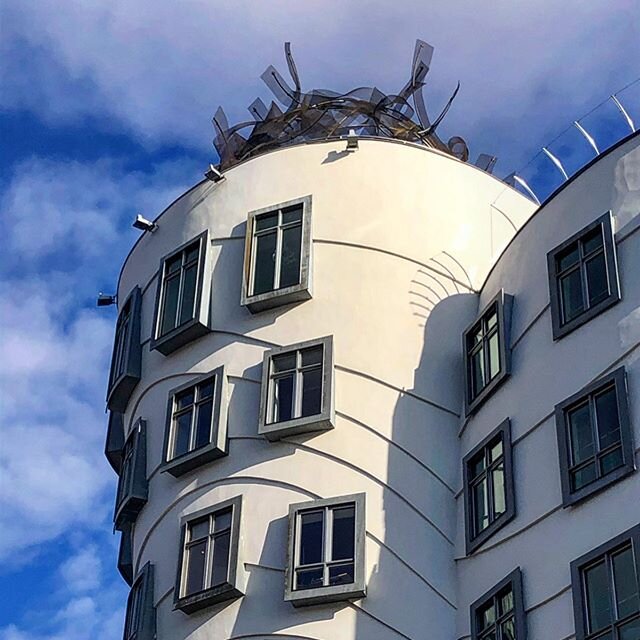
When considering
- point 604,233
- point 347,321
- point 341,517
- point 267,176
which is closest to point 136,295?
point 267,176

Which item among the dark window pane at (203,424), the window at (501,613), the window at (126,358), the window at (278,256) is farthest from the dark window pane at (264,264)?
the window at (501,613)

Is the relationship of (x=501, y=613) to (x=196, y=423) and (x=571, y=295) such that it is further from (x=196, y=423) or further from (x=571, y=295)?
(x=196, y=423)

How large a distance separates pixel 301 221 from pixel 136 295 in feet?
11.1

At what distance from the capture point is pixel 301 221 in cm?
2050

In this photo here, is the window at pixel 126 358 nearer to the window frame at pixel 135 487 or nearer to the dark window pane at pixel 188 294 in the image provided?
the window frame at pixel 135 487

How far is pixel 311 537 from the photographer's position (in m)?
17.8

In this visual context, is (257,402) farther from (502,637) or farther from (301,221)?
(502,637)

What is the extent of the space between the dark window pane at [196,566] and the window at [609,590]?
541 cm

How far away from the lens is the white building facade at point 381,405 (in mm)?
16047

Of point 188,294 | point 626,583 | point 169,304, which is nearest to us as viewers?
point 626,583

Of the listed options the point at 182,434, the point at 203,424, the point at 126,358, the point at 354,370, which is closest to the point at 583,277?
the point at 354,370

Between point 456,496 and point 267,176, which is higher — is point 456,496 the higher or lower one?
the lower one

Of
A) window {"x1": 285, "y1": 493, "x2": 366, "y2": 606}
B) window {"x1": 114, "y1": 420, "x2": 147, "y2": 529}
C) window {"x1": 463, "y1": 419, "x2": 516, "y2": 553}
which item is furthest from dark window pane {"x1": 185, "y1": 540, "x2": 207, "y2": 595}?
window {"x1": 463, "y1": 419, "x2": 516, "y2": 553}

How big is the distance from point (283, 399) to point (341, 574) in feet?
9.26
